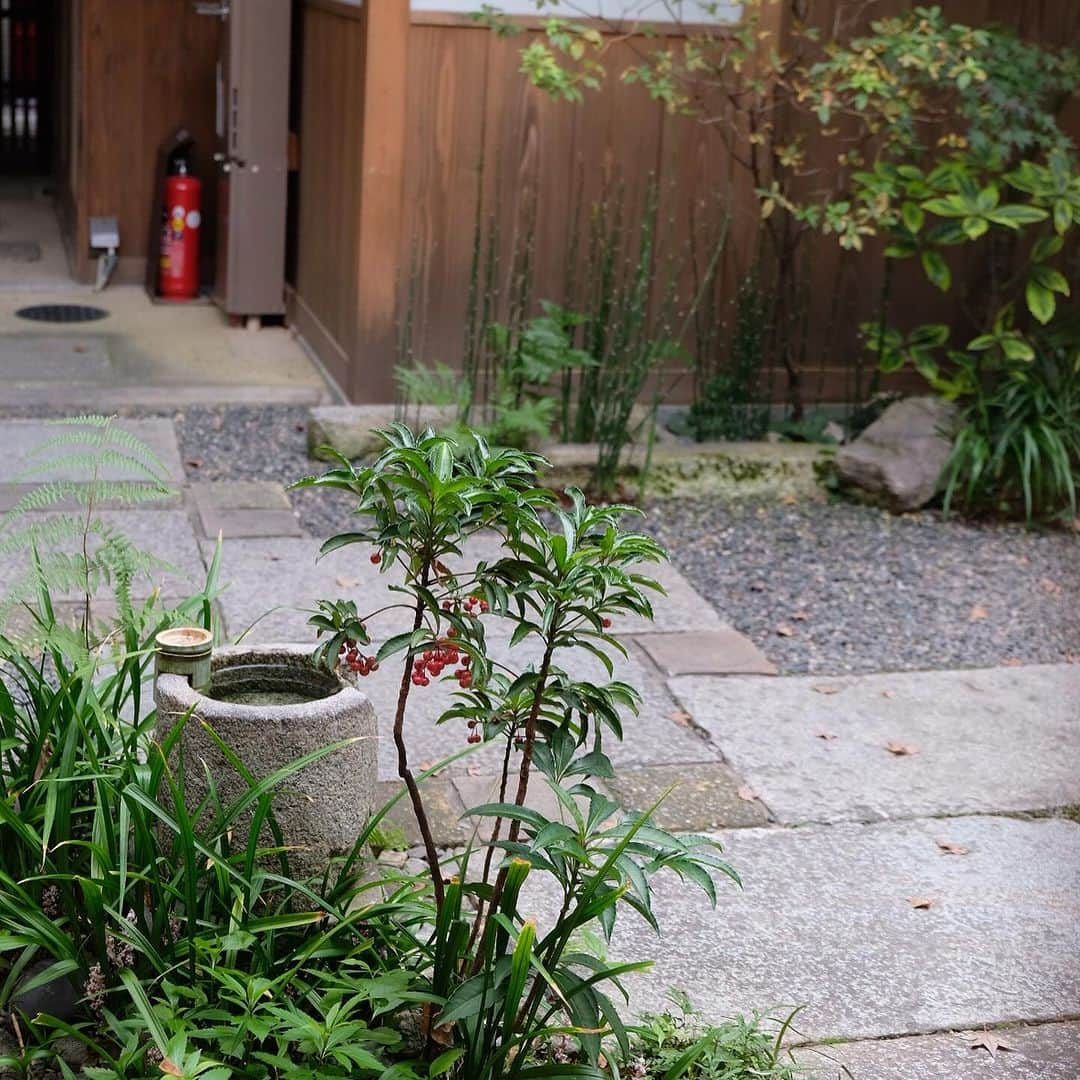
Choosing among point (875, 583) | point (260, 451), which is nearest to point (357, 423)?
point (260, 451)

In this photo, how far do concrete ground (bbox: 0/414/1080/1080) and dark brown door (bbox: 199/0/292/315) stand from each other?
3002mm

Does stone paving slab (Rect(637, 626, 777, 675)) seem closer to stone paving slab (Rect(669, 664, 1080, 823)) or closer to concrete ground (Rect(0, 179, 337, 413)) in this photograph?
stone paving slab (Rect(669, 664, 1080, 823))

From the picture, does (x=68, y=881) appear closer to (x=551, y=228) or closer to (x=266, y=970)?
(x=266, y=970)

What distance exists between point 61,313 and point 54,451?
259cm

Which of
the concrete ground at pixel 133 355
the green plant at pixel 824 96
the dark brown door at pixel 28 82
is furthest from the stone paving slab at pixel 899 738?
the dark brown door at pixel 28 82

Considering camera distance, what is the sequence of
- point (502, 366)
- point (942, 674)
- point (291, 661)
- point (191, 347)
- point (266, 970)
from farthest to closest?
point (191, 347) → point (502, 366) → point (942, 674) → point (291, 661) → point (266, 970)

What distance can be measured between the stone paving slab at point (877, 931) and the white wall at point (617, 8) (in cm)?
392

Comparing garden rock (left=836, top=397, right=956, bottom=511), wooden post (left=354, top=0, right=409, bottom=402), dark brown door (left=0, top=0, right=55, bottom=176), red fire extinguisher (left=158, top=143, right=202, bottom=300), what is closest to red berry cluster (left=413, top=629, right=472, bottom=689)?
garden rock (left=836, top=397, right=956, bottom=511)

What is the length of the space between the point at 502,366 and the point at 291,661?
330 centimetres

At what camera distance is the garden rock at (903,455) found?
6.08 metres

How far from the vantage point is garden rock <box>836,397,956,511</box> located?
6078mm

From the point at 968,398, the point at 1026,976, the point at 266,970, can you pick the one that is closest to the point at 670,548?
the point at 968,398

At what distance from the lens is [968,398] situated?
645cm

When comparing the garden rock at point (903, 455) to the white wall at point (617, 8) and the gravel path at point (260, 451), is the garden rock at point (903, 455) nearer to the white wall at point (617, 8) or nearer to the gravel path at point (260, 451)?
the white wall at point (617, 8)
